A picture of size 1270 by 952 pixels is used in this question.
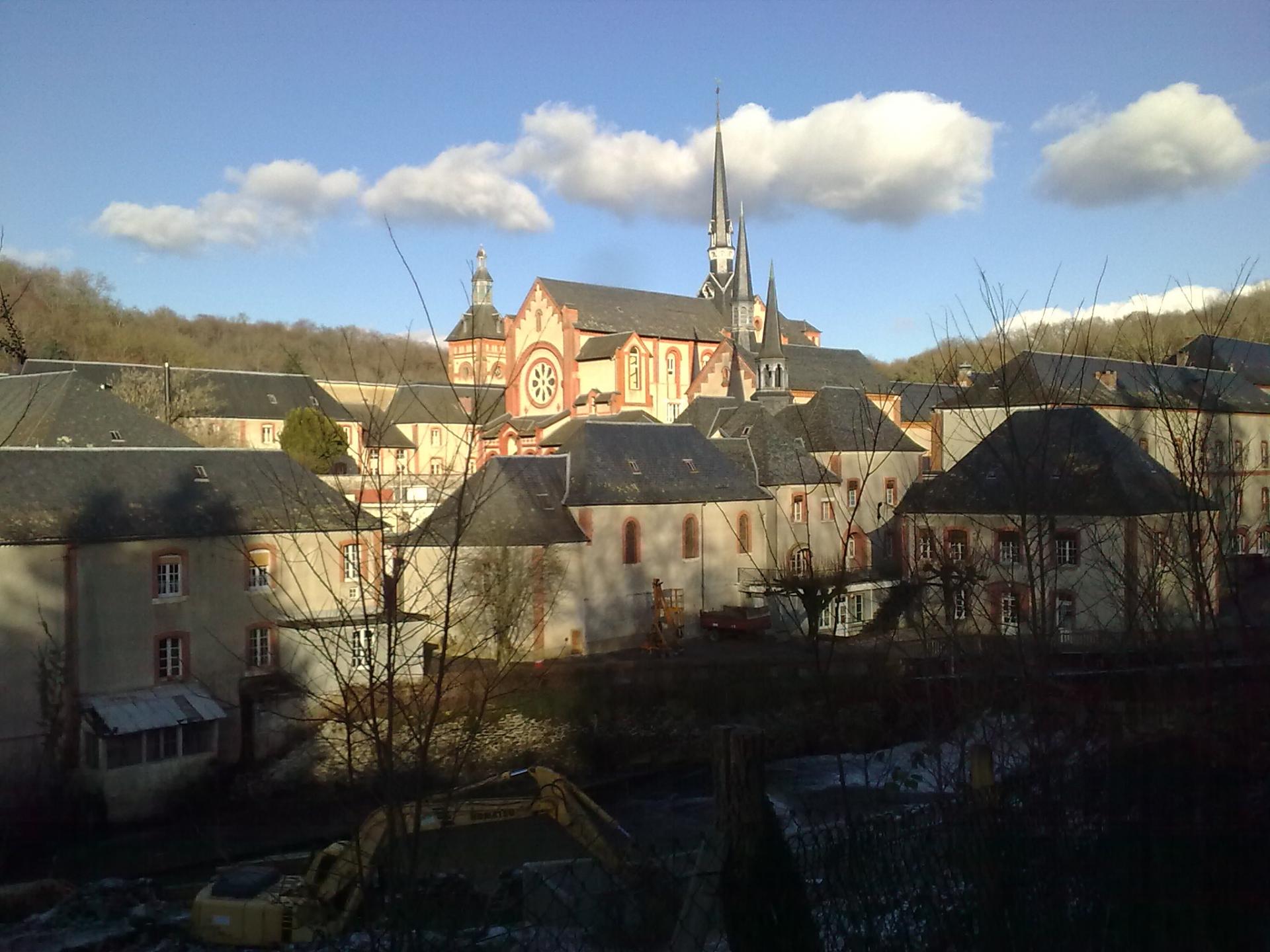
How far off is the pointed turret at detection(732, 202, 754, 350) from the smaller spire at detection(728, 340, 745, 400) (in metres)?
9.02

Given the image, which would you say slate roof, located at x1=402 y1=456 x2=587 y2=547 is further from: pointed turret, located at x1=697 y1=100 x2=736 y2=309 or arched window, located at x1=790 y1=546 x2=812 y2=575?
pointed turret, located at x1=697 y1=100 x2=736 y2=309

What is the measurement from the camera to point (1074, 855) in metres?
4.94

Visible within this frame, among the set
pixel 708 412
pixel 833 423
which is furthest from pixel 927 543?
pixel 708 412

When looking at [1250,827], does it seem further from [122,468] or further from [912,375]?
[912,375]

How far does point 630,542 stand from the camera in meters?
30.7

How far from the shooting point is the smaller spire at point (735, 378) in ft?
167

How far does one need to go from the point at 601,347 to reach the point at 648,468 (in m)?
22.3

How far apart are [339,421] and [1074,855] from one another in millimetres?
50148

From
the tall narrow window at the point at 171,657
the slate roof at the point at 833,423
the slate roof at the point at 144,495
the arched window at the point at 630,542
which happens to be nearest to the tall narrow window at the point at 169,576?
the slate roof at the point at 144,495

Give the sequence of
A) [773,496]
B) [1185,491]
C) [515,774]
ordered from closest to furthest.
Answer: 1. [1185,491]
2. [515,774]
3. [773,496]

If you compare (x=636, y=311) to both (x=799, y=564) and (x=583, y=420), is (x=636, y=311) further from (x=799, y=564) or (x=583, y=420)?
(x=799, y=564)

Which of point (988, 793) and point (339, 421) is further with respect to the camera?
point (339, 421)

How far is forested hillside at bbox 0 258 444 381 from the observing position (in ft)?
26.8

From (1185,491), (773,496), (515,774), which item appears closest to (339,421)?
(773,496)
